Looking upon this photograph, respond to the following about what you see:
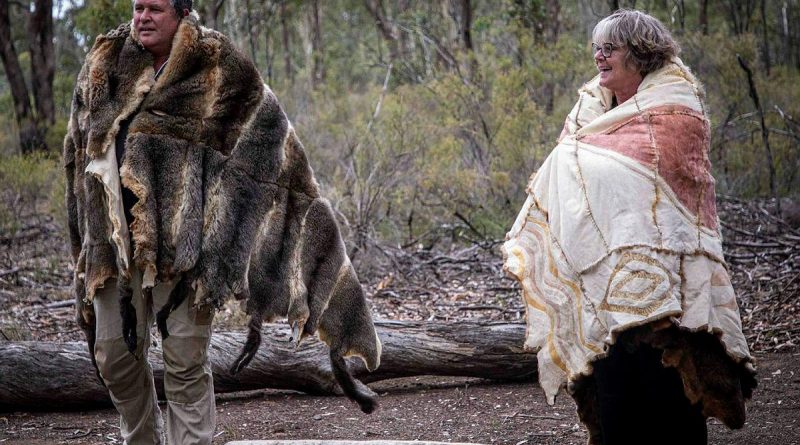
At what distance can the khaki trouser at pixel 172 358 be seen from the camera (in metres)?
3.64

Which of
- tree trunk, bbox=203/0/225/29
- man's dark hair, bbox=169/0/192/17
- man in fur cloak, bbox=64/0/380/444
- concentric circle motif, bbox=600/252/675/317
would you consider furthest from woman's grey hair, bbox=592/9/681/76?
tree trunk, bbox=203/0/225/29

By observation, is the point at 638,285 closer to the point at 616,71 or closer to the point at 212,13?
the point at 616,71

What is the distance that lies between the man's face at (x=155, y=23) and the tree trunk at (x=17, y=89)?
12.1 meters

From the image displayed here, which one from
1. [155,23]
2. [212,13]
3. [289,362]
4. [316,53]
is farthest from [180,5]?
[316,53]

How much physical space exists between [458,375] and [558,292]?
2292 millimetres

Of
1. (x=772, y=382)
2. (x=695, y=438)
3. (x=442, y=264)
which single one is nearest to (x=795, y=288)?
(x=772, y=382)

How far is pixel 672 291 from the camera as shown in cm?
307

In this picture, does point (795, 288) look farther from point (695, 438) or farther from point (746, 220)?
point (695, 438)

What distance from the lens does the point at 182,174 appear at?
142 inches

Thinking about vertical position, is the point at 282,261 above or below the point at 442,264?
above

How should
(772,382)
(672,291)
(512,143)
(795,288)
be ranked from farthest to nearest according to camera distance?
(512,143), (795,288), (772,382), (672,291)

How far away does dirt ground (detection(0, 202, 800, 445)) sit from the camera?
4871mm

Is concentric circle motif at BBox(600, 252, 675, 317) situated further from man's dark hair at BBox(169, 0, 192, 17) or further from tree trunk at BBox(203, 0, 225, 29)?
tree trunk at BBox(203, 0, 225, 29)

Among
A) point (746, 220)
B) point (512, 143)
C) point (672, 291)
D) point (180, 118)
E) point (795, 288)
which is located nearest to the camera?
point (672, 291)
